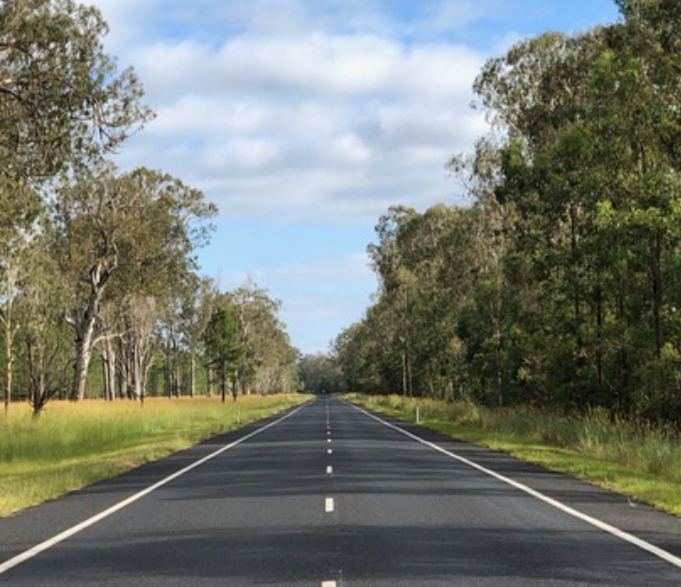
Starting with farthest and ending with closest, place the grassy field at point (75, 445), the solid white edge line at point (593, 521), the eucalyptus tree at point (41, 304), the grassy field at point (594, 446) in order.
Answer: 1. the eucalyptus tree at point (41, 304)
2. the grassy field at point (75, 445)
3. the grassy field at point (594, 446)
4. the solid white edge line at point (593, 521)

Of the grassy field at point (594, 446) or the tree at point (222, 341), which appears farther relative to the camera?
the tree at point (222, 341)

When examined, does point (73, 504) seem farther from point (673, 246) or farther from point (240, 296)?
point (240, 296)

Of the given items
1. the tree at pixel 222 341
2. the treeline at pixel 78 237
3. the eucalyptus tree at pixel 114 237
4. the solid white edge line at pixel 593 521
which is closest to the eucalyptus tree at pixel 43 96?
the treeline at pixel 78 237

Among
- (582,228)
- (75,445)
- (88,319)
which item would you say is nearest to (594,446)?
(582,228)

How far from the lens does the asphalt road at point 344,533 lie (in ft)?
26.8

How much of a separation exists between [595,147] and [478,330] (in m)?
23.7

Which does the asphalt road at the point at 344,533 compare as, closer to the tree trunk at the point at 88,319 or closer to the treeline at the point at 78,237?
the treeline at the point at 78,237

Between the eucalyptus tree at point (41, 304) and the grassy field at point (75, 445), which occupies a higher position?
the eucalyptus tree at point (41, 304)

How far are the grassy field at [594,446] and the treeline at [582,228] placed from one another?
216 cm

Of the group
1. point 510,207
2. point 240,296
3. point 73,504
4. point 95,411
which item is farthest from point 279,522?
point 240,296

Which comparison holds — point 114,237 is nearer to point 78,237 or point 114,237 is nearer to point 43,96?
point 78,237

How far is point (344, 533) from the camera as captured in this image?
416 inches

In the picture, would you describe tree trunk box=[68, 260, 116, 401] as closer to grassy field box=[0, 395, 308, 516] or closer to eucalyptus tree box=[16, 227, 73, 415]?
eucalyptus tree box=[16, 227, 73, 415]

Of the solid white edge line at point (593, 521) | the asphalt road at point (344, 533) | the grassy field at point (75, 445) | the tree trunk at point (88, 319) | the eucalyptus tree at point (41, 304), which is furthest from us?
the tree trunk at point (88, 319)
